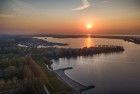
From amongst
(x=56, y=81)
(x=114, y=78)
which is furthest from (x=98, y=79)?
(x=56, y=81)

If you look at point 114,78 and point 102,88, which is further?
point 114,78

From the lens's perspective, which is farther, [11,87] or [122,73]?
[122,73]

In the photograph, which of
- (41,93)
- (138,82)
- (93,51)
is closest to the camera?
(41,93)

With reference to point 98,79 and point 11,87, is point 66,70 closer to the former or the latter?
point 98,79

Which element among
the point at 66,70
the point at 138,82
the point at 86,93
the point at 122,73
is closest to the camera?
the point at 86,93

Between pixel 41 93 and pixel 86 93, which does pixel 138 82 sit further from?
pixel 41 93

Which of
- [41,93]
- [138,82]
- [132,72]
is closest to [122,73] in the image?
[132,72]

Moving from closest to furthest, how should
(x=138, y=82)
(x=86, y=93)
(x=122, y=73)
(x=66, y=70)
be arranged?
1. (x=86, y=93)
2. (x=138, y=82)
3. (x=122, y=73)
4. (x=66, y=70)

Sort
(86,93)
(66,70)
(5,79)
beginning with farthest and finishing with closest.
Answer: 1. (66,70)
2. (5,79)
3. (86,93)
